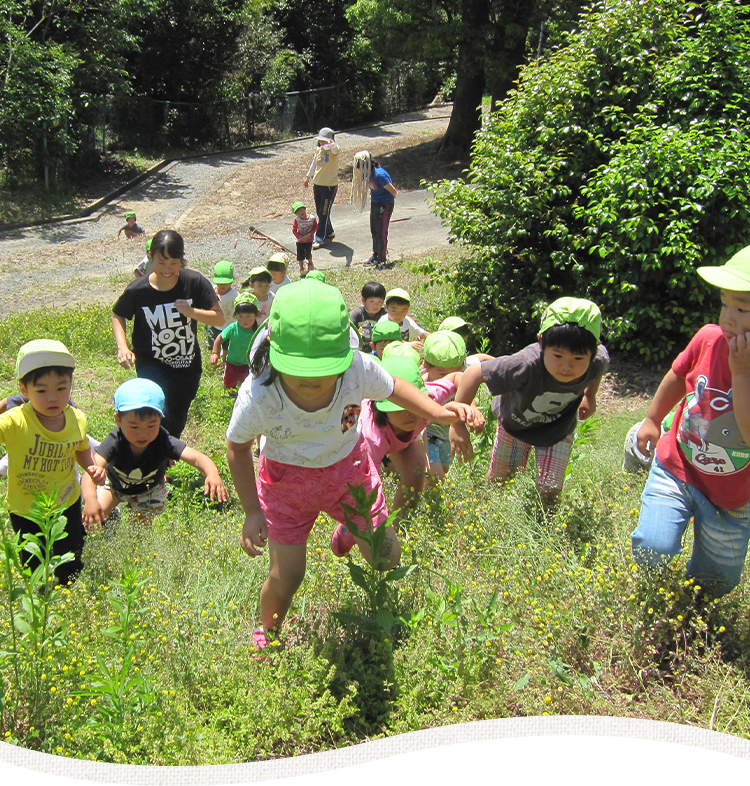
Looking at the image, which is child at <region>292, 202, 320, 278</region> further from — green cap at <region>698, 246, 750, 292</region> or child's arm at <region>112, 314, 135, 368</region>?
green cap at <region>698, 246, 750, 292</region>

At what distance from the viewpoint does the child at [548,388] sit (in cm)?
391

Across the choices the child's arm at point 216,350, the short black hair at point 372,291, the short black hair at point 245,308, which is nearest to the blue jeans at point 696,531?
the short black hair at point 372,291

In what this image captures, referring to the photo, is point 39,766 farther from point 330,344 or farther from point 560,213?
point 560,213

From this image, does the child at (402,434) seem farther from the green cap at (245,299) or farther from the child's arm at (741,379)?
the green cap at (245,299)

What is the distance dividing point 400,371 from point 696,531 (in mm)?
1522

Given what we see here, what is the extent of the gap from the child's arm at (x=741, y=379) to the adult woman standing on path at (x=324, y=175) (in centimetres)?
1116

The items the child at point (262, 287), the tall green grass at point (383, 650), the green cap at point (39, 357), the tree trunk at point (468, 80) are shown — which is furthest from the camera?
the tree trunk at point (468, 80)

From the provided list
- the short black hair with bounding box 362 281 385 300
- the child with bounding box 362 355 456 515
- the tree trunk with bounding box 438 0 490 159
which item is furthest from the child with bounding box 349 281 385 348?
the tree trunk with bounding box 438 0 490 159

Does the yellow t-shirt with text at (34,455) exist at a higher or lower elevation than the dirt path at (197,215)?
higher

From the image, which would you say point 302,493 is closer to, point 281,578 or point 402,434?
point 281,578

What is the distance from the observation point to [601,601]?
3.25m

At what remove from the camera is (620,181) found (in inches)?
283

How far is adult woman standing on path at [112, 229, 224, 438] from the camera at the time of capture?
16.8 feet

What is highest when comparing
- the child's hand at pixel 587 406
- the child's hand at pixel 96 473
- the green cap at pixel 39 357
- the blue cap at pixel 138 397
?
the green cap at pixel 39 357
